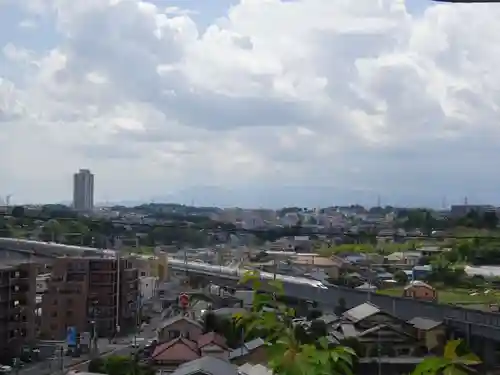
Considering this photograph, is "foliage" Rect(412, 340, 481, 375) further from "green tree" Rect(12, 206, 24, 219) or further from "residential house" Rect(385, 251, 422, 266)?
"residential house" Rect(385, 251, 422, 266)

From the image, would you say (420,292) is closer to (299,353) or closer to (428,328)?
(428,328)

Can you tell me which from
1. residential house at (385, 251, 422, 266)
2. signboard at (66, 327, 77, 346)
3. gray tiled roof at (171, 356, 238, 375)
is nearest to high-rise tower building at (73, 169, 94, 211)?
residential house at (385, 251, 422, 266)

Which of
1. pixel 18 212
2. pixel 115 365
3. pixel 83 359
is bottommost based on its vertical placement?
pixel 83 359

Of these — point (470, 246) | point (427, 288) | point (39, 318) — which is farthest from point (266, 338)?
point (470, 246)

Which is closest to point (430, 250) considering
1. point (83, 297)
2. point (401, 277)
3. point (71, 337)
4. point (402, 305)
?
point (401, 277)

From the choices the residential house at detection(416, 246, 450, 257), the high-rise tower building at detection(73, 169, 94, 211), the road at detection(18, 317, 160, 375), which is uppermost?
the high-rise tower building at detection(73, 169, 94, 211)

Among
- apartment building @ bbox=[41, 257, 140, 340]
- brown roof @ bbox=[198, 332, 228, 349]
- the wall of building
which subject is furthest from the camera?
the wall of building

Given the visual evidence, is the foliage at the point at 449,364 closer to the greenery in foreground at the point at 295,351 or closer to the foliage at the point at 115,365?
the greenery in foreground at the point at 295,351

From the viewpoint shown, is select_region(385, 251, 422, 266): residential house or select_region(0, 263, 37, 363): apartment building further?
select_region(385, 251, 422, 266): residential house
